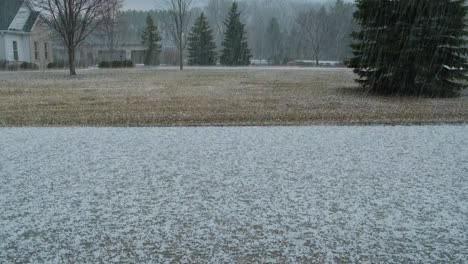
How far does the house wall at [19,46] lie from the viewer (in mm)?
29266

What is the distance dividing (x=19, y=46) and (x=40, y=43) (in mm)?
2593

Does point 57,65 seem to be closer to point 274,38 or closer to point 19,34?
point 19,34

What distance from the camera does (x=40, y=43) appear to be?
33031mm

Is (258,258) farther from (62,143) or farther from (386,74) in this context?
(386,74)

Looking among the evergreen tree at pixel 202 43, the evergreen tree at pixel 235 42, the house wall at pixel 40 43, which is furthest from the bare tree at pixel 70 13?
the evergreen tree at pixel 235 42

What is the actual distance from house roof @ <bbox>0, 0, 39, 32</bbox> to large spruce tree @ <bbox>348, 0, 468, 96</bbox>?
26.2m

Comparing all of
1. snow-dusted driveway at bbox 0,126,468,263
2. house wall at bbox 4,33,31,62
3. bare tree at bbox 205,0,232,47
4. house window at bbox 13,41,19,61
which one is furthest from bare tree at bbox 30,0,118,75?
bare tree at bbox 205,0,232,47

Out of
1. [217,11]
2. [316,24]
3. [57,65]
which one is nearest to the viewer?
[57,65]

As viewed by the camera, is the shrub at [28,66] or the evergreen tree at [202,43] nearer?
the shrub at [28,66]

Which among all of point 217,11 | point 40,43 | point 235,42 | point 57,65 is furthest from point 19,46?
point 217,11

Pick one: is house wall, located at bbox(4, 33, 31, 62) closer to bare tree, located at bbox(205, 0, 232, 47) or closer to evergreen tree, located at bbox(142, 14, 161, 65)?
evergreen tree, located at bbox(142, 14, 161, 65)

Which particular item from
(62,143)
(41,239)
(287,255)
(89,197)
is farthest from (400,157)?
(62,143)

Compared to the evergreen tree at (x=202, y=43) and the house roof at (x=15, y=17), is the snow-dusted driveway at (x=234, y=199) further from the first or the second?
the evergreen tree at (x=202, y=43)

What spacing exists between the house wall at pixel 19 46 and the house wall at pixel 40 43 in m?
0.32
